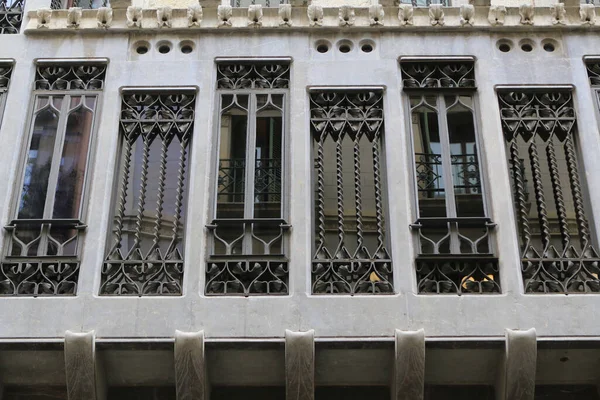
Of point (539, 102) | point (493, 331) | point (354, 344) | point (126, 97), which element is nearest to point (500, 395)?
point (493, 331)

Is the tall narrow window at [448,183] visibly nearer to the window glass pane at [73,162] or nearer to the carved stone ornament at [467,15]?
the carved stone ornament at [467,15]

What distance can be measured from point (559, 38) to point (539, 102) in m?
1.23

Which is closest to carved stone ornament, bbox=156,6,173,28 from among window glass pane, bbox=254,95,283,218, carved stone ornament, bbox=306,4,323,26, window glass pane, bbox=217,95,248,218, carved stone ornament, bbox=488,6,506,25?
window glass pane, bbox=217,95,248,218

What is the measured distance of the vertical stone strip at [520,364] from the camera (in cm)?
1175

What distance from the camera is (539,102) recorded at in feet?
45.8

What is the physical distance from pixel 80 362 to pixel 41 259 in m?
1.57

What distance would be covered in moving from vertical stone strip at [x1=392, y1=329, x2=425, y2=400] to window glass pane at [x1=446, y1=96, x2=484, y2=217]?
201cm

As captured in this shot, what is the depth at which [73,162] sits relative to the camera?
44.3 feet

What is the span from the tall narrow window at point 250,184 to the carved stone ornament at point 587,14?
4434 millimetres

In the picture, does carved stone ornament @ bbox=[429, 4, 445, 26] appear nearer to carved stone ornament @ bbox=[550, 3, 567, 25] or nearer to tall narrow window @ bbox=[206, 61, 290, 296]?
carved stone ornament @ bbox=[550, 3, 567, 25]

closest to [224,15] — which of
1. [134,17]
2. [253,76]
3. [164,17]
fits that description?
[164,17]

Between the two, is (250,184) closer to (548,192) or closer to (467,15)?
(548,192)

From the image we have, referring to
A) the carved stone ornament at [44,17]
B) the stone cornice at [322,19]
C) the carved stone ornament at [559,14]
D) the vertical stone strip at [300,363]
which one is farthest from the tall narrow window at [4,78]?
the carved stone ornament at [559,14]

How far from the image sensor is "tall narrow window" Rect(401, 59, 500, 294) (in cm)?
1249
